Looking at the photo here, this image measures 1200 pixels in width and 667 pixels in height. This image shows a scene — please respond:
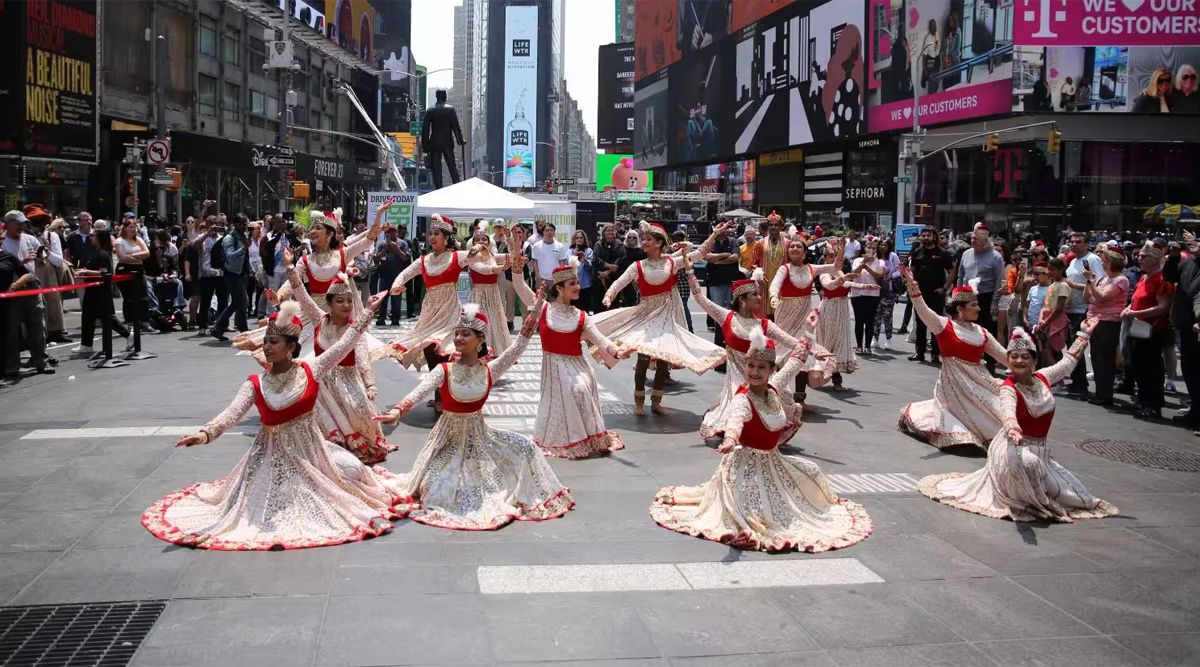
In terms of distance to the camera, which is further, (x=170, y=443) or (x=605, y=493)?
(x=170, y=443)

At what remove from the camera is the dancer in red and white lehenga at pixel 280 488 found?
247 inches

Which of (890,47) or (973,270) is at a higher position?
(890,47)

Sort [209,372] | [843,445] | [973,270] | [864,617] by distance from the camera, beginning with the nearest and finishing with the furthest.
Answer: [864,617] → [843,445] → [209,372] → [973,270]

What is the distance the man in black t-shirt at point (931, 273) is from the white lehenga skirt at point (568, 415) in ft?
28.1

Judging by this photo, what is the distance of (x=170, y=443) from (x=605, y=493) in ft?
13.0

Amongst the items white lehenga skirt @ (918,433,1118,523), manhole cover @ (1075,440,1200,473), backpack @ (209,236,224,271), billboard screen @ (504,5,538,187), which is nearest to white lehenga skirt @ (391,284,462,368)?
white lehenga skirt @ (918,433,1118,523)

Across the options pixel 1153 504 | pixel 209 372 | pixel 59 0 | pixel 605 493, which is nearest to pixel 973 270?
pixel 1153 504

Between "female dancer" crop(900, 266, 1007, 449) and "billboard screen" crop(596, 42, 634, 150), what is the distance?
114078 mm

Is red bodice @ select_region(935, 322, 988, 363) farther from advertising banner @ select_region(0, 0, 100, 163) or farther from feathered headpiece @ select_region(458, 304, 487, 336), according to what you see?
advertising banner @ select_region(0, 0, 100, 163)

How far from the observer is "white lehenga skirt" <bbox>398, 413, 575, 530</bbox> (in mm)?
6925

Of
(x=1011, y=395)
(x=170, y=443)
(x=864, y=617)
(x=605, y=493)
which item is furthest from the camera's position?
(x=170, y=443)

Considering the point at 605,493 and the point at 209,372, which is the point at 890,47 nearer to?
the point at 209,372

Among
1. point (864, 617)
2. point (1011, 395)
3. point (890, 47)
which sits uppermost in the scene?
point (890, 47)

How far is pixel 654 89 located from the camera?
85812mm
